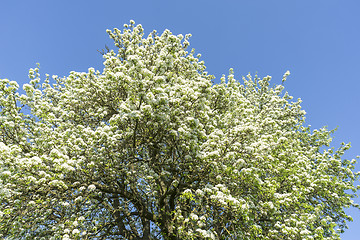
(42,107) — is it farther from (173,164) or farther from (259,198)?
(259,198)

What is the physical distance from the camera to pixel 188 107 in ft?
36.6

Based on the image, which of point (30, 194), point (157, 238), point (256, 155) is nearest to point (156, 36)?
point (256, 155)

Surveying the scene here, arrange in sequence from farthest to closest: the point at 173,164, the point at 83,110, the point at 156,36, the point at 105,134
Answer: the point at 156,36, the point at 83,110, the point at 173,164, the point at 105,134

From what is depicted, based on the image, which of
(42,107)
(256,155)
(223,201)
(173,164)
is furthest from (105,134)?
(256,155)

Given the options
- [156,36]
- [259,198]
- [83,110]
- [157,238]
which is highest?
[156,36]

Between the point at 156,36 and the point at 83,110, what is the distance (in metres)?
7.23

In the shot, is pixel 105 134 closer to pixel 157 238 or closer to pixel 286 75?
pixel 157 238

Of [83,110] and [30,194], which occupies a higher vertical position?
[83,110]

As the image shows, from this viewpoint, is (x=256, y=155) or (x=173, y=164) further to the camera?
(x=173, y=164)

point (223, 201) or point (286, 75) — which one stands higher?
point (286, 75)

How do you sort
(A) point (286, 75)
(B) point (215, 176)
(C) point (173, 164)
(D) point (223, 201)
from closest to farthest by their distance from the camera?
1. (D) point (223, 201)
2. (B) point (215, 176)
3. (C) point (173, 164)
4. (A) point (286, 75)

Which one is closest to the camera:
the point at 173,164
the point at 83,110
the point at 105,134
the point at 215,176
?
the point at 105,134

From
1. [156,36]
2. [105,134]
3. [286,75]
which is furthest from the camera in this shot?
[286,75]

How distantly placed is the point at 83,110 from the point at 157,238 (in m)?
9.64
